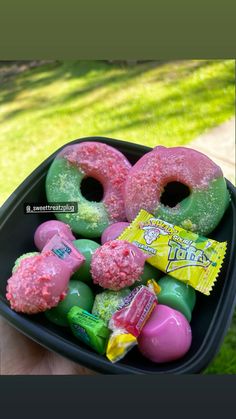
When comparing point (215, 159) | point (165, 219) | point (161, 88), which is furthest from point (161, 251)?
point (161, 88)

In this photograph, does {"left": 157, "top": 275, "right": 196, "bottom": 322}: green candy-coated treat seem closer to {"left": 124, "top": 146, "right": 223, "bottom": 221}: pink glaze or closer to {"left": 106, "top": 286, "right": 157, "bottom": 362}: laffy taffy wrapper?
{"left": 106, "top": 286, "right": 157, "bottom": 362}: laffy taffy wrapper

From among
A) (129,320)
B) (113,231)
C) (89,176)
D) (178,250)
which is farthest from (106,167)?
(129,320)

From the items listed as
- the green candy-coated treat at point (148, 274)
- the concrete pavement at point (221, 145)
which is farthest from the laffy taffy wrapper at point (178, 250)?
the concrete pavement at point (221, 145)

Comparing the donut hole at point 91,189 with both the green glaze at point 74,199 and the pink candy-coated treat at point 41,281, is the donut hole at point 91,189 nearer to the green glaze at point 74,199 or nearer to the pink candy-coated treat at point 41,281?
the green glaze at point 74,199

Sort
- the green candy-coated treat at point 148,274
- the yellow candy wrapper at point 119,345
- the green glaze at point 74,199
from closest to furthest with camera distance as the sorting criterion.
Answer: the yellow candy wrapper at point 119,345 < the green candy-coated treat at point 148,274 < the green glaze at point 74,199

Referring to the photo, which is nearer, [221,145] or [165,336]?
[165,336]

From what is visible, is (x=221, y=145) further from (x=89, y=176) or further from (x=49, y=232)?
(x=49, y=232)
